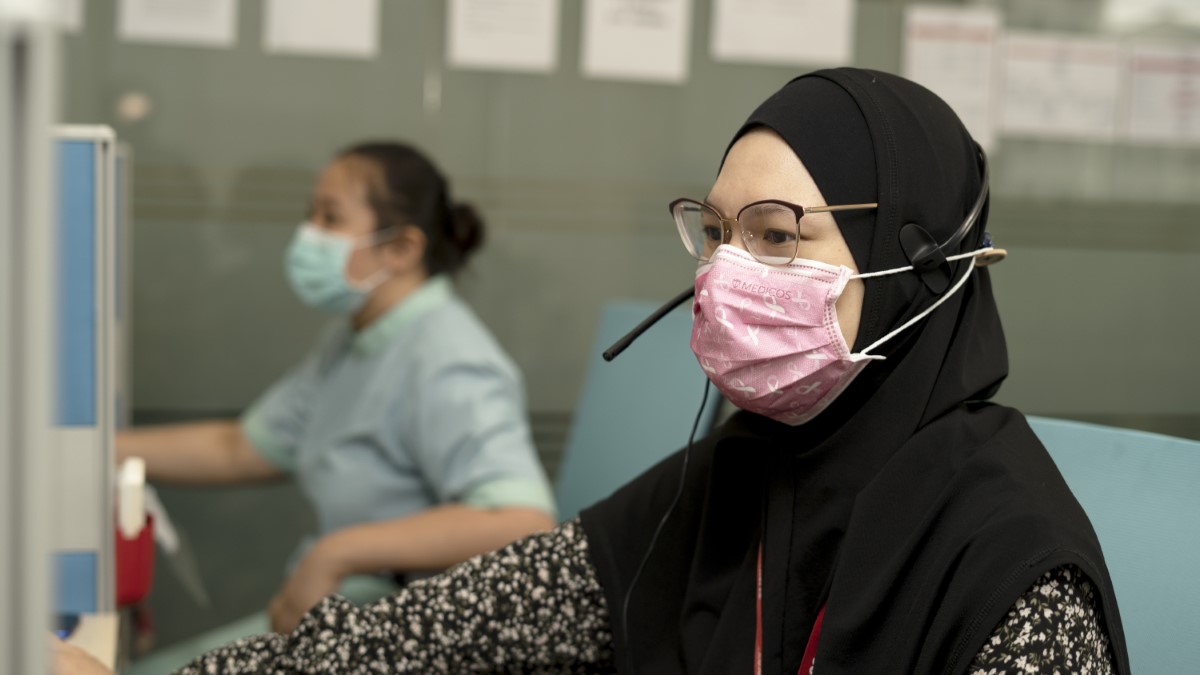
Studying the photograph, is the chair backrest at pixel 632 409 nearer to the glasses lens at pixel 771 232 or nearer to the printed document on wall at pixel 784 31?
the glasses lens at pixel 771 232

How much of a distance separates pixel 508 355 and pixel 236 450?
0.76 metres

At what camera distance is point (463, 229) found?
223 centimetres

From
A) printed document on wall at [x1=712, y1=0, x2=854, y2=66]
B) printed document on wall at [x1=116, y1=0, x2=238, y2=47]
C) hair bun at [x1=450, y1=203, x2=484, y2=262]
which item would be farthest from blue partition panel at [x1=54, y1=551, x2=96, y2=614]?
printed document on wall at [x1=712, y1=0, x2=854, y2=66]

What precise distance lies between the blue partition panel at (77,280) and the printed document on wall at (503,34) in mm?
1496

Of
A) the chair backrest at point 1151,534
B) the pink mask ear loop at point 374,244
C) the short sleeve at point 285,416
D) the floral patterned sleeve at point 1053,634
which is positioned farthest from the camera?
the short sleeve at point 285,416

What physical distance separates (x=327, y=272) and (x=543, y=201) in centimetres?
77

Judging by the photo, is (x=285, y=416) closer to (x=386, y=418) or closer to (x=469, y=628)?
(x=386, y=418)

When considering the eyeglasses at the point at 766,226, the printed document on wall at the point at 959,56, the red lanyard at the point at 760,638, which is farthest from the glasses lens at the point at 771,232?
the printed document on wall at the point at 959,56

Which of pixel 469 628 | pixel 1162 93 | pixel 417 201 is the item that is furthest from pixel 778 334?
pixel 1162 93

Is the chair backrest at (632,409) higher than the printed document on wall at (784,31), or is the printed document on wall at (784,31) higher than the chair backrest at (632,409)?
the printed document on wall at (784,31)

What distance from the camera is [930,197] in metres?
1.08

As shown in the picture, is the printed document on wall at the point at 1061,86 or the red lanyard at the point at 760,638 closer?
the red lanyard at the point at 760,638

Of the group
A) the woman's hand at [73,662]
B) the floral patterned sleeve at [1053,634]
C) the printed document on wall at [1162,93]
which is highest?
the printed document on wall at [1162,93]

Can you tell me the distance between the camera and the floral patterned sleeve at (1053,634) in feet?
2.76
